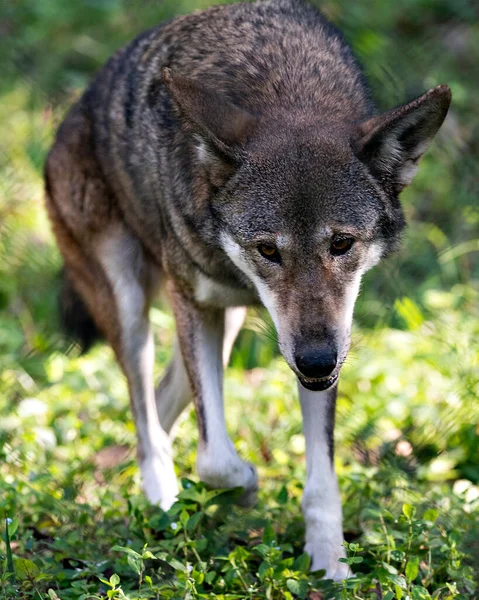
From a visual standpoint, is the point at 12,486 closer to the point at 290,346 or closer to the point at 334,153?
the point at 290,346

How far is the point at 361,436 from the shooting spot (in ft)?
17.0

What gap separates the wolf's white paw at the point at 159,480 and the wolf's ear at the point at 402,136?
193cm

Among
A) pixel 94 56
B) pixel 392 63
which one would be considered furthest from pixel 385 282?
pixel 94 56

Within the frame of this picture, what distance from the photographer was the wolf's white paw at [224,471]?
4.05m

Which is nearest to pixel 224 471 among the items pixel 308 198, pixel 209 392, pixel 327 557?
pixel 209 392

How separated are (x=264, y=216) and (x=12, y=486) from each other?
169 centimetres

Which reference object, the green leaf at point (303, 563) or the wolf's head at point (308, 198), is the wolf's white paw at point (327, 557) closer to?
the green leaf at point (303, 563)

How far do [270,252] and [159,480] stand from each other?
166cm

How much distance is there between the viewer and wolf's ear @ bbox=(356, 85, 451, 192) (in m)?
3.51

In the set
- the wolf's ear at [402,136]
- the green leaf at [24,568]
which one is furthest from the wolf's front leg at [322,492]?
the green leaf at [24,568]

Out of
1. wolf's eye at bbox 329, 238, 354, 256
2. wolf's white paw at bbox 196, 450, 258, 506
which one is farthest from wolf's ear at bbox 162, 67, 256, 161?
wolf's white paw at bbox 196, 450, 258, 506

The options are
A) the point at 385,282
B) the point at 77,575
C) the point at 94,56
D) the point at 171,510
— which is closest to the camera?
the point at 77,575

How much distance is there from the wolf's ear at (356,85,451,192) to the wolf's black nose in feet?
2.57

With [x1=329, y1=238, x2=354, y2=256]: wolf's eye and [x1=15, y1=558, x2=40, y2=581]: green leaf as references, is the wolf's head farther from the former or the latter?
[x1=15, y1=558, x2=40, y2=581]: green leaf
